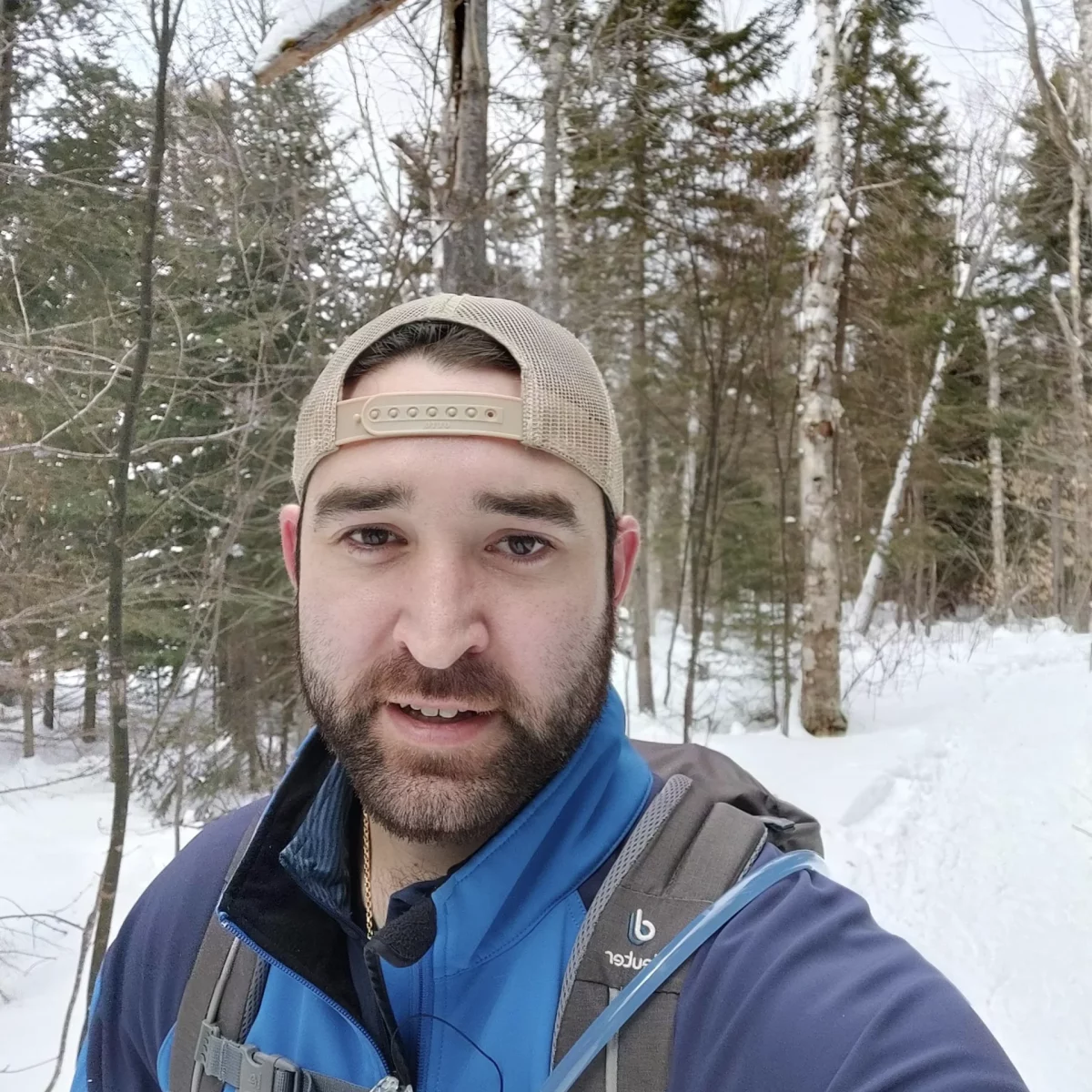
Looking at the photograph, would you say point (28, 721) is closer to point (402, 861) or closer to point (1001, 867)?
point (402, 861)

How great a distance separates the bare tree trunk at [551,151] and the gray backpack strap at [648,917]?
5151mm

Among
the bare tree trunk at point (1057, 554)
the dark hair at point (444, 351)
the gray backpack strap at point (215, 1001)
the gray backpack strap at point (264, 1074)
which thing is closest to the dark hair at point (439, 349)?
the dark hair at point (444, 351)

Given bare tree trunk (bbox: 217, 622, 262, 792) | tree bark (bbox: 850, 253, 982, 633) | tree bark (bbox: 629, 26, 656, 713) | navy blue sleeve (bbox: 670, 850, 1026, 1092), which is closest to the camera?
navy blue sleeve (bbox: 670, 850, 1026, 1092)

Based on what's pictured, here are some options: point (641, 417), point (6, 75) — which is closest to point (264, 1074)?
point (6, 75)

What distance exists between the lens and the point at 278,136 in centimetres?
503

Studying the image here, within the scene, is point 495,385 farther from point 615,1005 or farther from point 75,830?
point 75,830

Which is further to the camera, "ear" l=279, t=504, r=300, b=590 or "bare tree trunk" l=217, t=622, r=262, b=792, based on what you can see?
"bare tree trunk" l=217, t=622, r=262, b=792

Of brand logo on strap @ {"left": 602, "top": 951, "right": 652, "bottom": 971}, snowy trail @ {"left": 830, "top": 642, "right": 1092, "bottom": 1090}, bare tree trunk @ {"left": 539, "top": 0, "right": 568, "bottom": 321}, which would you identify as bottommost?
snowy trail @ {"left": 830, "top": 642, "right": 1092, "bottom": 1090}

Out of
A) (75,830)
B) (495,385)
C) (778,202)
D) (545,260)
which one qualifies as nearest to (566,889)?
(495,385)

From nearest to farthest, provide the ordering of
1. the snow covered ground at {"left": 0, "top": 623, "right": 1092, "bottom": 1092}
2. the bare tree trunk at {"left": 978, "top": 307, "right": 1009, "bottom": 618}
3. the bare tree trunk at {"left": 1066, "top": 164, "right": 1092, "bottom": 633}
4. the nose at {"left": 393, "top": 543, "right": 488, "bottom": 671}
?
the nose at {"left": 393, "top": 543, "right": 488, "bottom": 671}
the snow covered ground at {"left": 0, "top": 623, "right": 1092, "bottom": 1092}
the bare tree trunk at {"left": 1066, "top": 164, "right": 1092, "bottom": 633}
the bare tree trunk at {"left": 978, "top": 307, "right": 1009, "bottom": 618}

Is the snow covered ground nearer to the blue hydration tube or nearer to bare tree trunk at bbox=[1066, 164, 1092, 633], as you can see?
the blue hydration tube

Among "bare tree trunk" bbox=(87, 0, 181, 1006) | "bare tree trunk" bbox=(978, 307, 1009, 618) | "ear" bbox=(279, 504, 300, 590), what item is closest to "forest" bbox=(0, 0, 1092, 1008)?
"bare tree trunk" bbox=(87, 0, 181, 1006)

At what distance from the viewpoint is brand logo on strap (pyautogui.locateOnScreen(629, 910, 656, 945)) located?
88 centimetres

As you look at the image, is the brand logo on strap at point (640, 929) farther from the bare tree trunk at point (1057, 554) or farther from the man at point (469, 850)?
the bare tree trunk at point (1057, 554)
